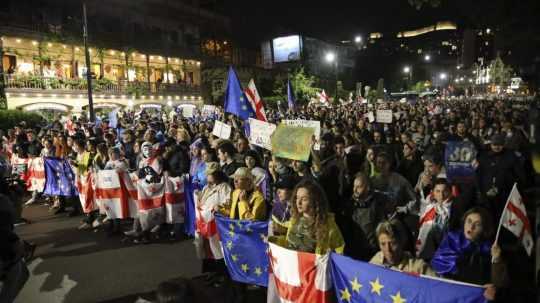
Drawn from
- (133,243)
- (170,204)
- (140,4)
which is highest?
(140,4)

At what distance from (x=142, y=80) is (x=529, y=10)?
36994 millimetres

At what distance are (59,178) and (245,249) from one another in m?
7.07

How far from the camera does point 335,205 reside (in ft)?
20.0

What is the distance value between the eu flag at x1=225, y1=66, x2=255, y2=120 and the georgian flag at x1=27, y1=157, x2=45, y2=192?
16.5 ft

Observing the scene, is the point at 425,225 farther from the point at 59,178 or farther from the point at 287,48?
the point at 287,48

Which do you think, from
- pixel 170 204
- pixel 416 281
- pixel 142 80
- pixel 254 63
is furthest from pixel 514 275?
pixel 254 63

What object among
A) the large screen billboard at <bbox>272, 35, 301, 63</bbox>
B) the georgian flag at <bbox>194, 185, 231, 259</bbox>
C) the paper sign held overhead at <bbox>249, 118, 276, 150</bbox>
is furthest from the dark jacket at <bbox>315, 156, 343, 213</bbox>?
the large screen billboard at <bbox>272, 35, 301, 63</bbox>

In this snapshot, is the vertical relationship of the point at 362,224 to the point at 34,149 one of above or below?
below

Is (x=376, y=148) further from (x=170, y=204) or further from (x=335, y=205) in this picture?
(x=170, y=204)

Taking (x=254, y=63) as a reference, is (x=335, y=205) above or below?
below

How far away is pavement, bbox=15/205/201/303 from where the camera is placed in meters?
5.74

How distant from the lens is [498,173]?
22.3 ft

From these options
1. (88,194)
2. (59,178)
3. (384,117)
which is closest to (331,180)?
(88,194)

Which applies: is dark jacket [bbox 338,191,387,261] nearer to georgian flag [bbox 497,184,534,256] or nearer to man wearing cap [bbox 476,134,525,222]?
georgian flag [bbox 497,184,534,256]
